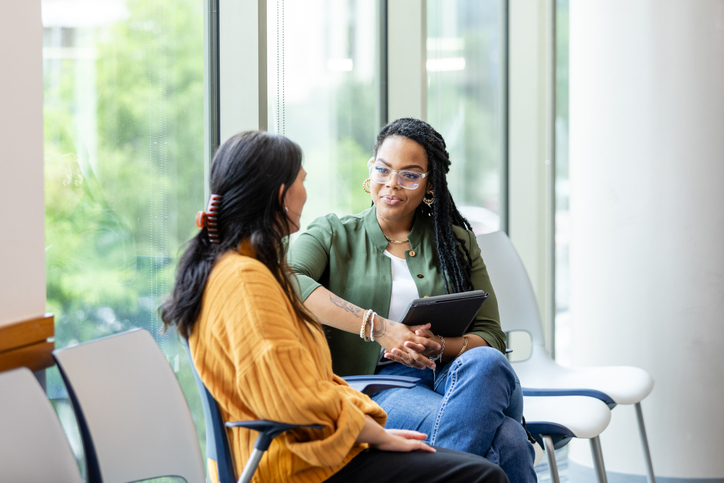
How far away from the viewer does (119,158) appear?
79.3 inches

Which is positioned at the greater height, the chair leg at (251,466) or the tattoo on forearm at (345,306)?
the tattoo on forearm at (345,306)

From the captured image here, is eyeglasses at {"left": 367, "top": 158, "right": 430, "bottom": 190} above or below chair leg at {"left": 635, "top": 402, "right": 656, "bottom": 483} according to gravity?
above

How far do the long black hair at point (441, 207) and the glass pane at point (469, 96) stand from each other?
4.12ft

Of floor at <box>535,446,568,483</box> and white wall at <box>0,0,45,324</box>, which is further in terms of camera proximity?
floor at <box>535,446,568,483</box>

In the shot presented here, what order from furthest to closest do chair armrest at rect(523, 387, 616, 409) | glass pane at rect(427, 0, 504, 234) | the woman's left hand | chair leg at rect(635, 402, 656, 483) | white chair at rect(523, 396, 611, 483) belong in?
glass pane at rect(427, 0, 504, 234) → chair leg at rect(635, 402, 656, 483) → chair armrest at rect(523, 387, 616, 409) → white chair at rect(523, 396, 611, 483) → the woman's left hand

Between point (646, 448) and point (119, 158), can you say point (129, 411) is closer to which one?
point (119, 158)

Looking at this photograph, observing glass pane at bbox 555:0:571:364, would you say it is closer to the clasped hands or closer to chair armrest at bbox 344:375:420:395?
the clasped hands

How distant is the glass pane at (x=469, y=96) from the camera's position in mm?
3639

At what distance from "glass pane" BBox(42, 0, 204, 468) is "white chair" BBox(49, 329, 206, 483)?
388mm

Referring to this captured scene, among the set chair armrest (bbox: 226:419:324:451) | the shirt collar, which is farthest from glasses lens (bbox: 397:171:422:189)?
chair armrest (bbox: 226:419:324:451)

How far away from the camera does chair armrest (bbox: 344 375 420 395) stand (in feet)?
6.08

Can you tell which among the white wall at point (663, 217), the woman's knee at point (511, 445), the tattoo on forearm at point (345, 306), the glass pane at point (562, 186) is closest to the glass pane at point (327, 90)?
the tattoo on forearm at point (345, 306)

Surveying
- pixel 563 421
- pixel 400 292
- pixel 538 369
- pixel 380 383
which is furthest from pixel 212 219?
pixel 538 369

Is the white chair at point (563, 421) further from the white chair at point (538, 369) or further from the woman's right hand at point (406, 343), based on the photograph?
the woman's right hand at point (406, 343)
